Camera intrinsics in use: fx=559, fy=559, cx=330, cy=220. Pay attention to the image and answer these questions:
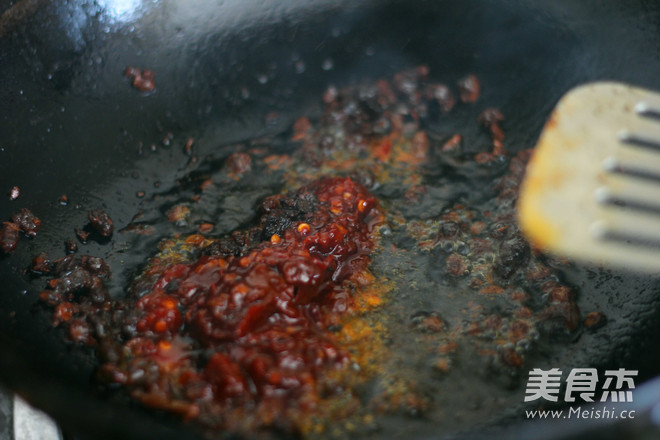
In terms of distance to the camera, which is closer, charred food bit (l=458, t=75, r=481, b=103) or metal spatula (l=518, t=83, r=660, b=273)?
metal spatula (l=518, t=83, r=660, b=273)

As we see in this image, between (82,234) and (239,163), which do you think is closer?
(82,234)

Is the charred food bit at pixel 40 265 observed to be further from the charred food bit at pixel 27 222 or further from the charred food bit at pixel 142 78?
the charred food bit at pixel 142 78

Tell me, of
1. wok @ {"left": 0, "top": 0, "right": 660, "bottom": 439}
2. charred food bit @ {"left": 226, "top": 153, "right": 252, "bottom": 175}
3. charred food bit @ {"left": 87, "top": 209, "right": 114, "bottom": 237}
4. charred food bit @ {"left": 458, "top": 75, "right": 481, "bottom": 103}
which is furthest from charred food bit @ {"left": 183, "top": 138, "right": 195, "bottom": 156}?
charred food bit @ {"left": 458, "top": 75, "right": 481, "bottom": 103}

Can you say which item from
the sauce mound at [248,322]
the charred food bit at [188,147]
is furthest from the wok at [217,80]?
the sauce mound at [248,322]

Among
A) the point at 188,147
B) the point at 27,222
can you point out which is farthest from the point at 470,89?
the point at 27,222

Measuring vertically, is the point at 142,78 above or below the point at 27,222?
above

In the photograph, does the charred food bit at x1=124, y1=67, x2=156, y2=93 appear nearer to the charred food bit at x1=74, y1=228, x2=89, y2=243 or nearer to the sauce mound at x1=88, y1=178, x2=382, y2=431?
the charred food bit at x1=74, y1=228, x2=89, y2=243

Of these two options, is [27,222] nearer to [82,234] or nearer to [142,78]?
[82,234]
